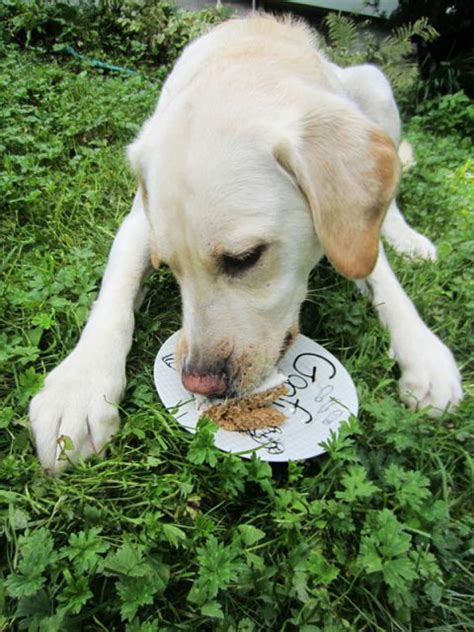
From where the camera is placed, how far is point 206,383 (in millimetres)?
1941

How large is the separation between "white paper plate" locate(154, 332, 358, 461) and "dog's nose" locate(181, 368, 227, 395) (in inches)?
4.4

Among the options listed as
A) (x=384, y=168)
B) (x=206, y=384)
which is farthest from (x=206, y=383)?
(x=384, y=168)

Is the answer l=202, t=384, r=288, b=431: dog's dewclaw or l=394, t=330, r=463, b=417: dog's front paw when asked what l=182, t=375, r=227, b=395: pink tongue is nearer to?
l=202, t=384, r=288, b=431: dog's dewclaw

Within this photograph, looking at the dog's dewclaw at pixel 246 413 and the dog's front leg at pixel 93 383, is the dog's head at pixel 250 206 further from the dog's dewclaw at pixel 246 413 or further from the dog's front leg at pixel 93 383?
the dog's front leg at pixel 93 383

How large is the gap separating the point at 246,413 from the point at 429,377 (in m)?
0.81

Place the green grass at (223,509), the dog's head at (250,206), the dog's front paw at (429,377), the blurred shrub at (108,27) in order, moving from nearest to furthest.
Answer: the green grass at (223,509) → the dog's head at (250,206) → the dog's front paw at (429,377) → the blurred shrub at (108,27)

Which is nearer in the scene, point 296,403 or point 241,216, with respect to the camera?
point 241,216

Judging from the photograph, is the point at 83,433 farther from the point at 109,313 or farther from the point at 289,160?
the point at 289,160

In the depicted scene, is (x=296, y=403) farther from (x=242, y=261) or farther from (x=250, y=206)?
(x=250, y=206)

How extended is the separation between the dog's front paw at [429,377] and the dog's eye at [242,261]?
0.89 meters

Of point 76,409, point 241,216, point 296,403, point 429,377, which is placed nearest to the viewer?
point 241,216

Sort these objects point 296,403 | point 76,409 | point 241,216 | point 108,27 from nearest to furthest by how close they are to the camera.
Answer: point 241,216, point 76,409, point 296,403, point 108,27

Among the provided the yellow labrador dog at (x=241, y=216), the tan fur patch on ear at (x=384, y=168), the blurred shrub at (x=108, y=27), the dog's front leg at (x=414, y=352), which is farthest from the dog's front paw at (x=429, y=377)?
the blurred shrub at (x=108, y=27)

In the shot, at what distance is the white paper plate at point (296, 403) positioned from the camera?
1929 mm
